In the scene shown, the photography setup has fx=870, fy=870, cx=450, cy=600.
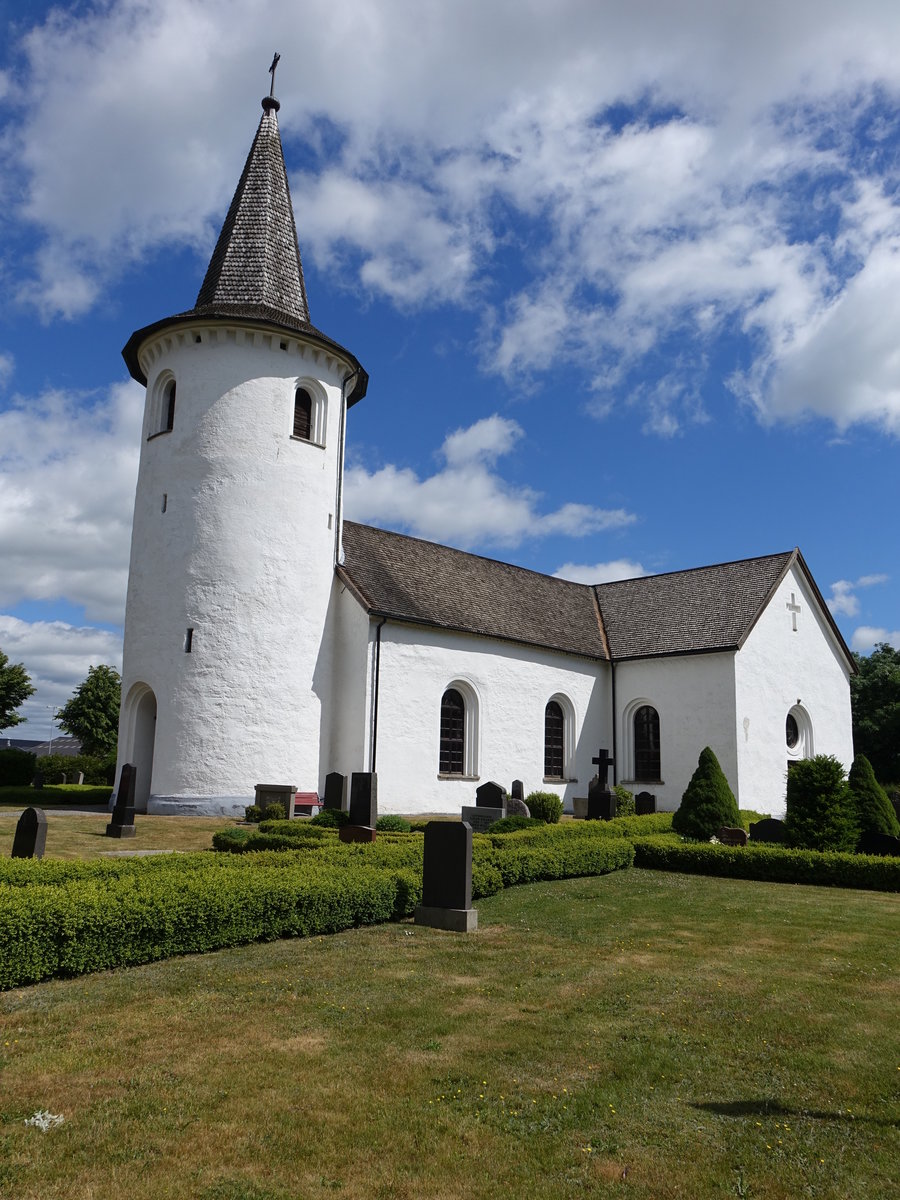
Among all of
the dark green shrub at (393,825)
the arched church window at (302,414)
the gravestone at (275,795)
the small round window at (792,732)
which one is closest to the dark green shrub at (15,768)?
the gravestone at (275,795)

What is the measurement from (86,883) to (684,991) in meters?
5.53

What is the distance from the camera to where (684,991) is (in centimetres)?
730

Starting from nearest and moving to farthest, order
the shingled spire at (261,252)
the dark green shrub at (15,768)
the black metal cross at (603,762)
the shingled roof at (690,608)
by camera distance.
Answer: the shingled spire at (261,252)
the black metal cross at (603,762)
the shingled roof at (690,608)
the dark green shrub at (15,768)

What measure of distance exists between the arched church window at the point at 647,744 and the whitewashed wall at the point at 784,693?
10.1ft

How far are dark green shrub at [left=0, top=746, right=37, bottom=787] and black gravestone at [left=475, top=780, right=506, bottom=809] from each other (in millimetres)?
20188

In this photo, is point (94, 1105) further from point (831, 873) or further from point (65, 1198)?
point (831, 873)

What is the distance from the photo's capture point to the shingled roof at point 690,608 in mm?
26922

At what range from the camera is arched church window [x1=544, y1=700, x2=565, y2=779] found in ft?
90.0

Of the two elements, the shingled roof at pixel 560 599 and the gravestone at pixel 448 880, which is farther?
the shingled roof at pixel 560 599

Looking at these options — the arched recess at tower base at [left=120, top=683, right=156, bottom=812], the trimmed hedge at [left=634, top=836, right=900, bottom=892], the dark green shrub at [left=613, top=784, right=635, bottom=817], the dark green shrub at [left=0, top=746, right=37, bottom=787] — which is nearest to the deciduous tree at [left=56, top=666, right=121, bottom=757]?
the dark green shrub at [left=0, top=746, right=37, bottom=787]

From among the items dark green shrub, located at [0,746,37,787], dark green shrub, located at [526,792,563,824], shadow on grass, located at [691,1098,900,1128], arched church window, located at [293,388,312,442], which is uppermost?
arched church window, located at [293,388,312,442]

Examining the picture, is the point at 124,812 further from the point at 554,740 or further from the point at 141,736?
the point at 554,740

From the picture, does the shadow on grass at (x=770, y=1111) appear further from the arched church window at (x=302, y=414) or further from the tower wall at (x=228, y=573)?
the arched church window at (x=302, y=414)

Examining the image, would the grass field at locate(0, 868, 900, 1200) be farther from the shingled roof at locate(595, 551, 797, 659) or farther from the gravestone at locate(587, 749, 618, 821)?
the shingled roof at locate(595, 551, 797, 659)
